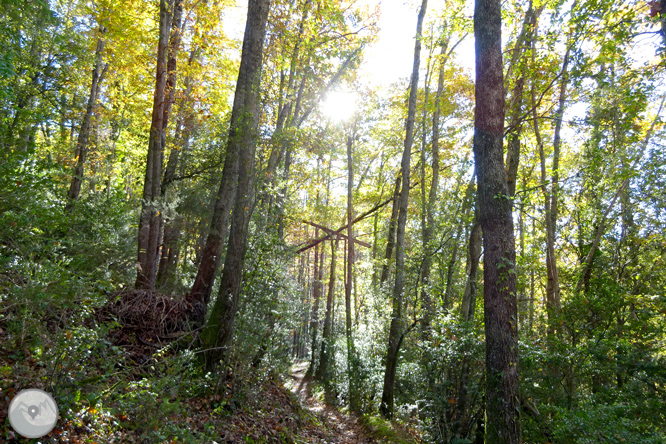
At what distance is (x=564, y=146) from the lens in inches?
626

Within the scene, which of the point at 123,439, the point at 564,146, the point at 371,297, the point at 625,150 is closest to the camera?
the point at 123,439

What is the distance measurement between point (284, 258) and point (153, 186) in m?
3.30

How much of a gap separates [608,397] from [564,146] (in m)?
12.9

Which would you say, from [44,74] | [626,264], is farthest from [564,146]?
[44,74]

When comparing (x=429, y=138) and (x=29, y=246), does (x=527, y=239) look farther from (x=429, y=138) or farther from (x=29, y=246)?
(x=29, y=246)

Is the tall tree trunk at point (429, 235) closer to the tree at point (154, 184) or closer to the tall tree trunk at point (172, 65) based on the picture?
the tree at point (154, 184)

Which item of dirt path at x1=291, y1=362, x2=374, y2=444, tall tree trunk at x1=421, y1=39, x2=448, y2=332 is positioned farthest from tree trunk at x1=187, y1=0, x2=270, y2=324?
tall tree trunk at x1=421, y1=39, x2=448, y2=332

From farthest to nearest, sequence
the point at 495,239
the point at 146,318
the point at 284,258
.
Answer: the point at 284,258
the point at 146,318
the point at 495,239

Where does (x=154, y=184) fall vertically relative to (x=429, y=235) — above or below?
above

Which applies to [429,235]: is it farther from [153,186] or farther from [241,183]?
[153,186]

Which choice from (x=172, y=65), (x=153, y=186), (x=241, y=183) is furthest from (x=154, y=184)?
(x=172, y=65)

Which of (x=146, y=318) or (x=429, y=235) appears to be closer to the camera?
(x=146, y=318)

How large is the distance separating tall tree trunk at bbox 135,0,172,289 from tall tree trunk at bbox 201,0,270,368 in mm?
2416

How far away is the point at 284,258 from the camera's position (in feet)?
25.6
